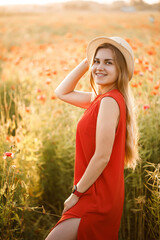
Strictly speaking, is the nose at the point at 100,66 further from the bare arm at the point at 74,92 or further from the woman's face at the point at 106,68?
the bare arm at the point at 74,92

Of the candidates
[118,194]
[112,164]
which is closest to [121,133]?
[112,164]

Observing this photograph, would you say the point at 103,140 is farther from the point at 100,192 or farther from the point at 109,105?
the point at 100,192

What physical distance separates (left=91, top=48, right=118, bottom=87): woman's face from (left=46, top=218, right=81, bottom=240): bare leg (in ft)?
2.55

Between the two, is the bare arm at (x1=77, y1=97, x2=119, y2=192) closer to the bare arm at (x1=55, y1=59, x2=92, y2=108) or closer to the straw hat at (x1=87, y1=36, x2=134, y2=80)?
the straw hat at (x1=87, y1=36, x2=134, y2=80)

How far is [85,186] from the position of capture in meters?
1.42

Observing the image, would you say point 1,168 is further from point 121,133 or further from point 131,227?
point 131,227

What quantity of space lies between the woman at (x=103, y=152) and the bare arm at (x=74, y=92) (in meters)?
0.25

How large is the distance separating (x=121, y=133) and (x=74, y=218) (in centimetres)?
52

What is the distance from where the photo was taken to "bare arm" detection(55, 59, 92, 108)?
Result: 6.04ft

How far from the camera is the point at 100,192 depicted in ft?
4.64

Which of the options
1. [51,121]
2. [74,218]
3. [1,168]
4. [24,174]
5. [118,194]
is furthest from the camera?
[51,121]

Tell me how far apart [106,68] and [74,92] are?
45 centimetres

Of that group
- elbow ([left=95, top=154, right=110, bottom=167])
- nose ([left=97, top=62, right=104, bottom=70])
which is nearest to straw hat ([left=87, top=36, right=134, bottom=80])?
nose ([left=97, top=62, right=104, bottom=70])

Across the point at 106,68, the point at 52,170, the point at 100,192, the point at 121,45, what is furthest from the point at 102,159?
the point at 52,170
